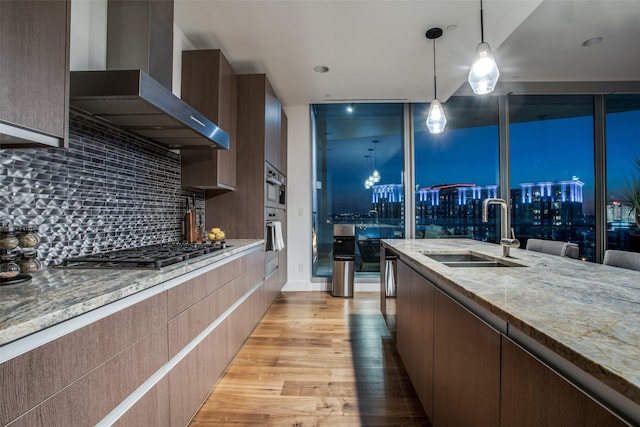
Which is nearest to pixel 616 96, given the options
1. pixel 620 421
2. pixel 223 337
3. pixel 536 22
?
pixel 536 22

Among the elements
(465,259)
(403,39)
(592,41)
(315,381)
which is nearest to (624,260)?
(465,259)

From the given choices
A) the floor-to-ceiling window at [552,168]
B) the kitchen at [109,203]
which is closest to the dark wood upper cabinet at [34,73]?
the kitchen at [109,203]

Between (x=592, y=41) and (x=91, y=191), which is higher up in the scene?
(x=592, y=41)

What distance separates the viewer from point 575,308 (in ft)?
2.48

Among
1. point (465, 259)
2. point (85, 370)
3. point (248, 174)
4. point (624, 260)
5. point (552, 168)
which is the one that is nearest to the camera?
point (85, 370)

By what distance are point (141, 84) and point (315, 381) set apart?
198 cm

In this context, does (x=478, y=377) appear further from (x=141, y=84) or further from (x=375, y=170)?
(x=375, y=170)

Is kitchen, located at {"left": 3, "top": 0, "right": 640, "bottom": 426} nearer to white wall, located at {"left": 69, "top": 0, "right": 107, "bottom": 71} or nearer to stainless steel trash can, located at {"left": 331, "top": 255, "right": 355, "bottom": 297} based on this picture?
white wall, located at {"left": 69, "top": 0, "right": 107, "bottom": 71}

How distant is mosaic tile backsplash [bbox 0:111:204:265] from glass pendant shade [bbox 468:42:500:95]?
7.91 feet

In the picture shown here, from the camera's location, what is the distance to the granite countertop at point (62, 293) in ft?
2.40

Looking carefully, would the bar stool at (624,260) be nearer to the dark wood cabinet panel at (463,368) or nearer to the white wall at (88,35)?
the dark wood cabinet panel at (463,368)

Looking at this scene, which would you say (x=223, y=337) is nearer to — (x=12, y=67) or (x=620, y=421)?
(x=12, y=67)

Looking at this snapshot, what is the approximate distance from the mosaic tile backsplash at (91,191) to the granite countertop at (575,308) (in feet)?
5.98

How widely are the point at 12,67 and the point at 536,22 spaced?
3639 millimetres
